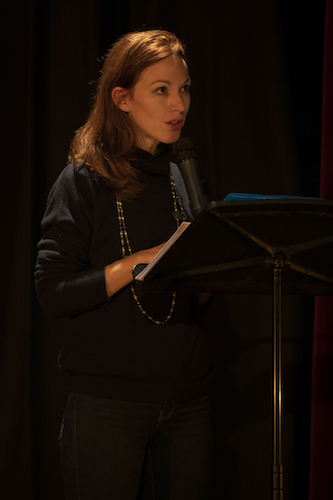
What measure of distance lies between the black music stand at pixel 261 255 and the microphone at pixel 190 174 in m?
0.17

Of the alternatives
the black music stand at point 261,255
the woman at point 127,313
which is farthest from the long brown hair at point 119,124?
the black music stand at point 261,255

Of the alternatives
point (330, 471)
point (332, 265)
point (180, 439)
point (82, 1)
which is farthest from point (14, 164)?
point (330, 471)

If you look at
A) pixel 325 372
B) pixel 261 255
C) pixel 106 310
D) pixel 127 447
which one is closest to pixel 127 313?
pixel 106 310

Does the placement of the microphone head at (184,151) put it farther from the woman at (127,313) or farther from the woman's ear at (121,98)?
the woman's ear at (121,98)

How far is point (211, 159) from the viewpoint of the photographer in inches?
75.6

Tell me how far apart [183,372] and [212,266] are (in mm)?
374

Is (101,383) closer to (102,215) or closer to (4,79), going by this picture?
(102,215)

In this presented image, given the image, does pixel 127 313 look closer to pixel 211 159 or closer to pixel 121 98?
pixel 121 98

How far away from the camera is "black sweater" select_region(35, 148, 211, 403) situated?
3.73 ft

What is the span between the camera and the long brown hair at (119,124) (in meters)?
1.25

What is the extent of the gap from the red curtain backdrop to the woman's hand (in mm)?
823

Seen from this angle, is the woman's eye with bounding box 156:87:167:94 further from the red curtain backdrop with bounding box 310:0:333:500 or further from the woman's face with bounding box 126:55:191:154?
the red curtain backdrop with bounding box 310:0:333:500

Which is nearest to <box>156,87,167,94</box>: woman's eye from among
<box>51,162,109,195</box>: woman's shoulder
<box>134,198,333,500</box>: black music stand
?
<box>51,162,109,195</box>: woman's shoulder

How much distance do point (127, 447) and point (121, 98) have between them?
0.82 meters
